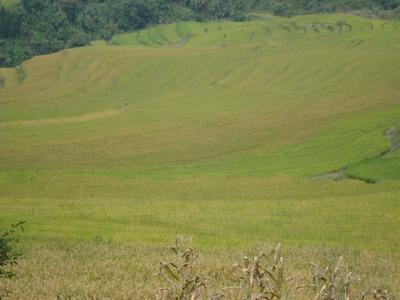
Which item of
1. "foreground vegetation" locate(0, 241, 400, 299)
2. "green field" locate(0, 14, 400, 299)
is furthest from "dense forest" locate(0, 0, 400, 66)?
"foreground vegetation" locate(0, 241, 400, 299)

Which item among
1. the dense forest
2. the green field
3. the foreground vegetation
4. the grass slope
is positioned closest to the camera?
the foreground vegetation

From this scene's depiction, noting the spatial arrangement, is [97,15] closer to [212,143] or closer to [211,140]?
[211,140]

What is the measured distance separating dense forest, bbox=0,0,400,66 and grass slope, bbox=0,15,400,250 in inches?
721

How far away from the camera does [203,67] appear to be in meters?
82.7

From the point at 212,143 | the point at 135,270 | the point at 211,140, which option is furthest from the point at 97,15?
the point at 135,270

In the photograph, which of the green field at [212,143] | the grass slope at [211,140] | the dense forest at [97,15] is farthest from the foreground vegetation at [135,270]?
the dense forest at [97,15]

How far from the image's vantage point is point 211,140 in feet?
173

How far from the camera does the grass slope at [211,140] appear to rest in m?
27.9

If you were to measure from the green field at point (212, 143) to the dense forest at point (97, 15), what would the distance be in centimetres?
1831

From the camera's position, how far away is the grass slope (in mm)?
27891

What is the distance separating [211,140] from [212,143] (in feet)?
3.18

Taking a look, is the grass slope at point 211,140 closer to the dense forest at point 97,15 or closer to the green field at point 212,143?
the green field at point 212,143

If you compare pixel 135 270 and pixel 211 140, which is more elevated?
pixel 135 270

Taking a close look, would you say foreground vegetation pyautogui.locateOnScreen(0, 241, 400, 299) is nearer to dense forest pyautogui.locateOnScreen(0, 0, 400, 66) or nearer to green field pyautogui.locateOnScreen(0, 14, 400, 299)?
green field pyautogui.locateOnScreen(0, 14, 400, 299)
